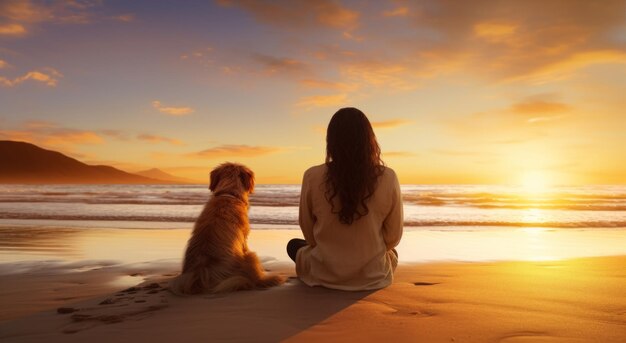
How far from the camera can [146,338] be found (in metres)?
2.83

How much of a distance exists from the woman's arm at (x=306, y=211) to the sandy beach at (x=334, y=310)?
54 centimetres

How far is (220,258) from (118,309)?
A: 97 cm

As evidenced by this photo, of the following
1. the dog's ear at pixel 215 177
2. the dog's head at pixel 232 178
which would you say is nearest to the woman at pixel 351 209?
the dog's head at pixel 232 178

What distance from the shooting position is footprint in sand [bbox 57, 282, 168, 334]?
10.5 feet

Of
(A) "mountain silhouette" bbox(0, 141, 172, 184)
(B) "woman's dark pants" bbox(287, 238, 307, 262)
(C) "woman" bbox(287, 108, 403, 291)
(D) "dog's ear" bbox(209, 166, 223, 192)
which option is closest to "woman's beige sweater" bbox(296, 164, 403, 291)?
(C) "woman" bbox(287, 108, 403, 291)

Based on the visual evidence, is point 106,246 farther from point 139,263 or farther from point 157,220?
point 157,220

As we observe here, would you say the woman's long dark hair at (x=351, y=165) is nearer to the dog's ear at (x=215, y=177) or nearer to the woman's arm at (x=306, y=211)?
the woman's arm at (x=306, y=211)

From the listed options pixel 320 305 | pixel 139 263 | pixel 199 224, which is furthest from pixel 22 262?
pixel 320 305

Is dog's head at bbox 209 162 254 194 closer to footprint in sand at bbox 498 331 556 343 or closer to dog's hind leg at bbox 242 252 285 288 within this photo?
dog's hind leg at bbox 242 252 285 288

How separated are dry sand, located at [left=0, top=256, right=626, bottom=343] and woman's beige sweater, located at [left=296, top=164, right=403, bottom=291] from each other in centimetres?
15

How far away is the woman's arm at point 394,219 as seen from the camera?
395 cm

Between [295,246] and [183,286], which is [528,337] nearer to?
[295,246]

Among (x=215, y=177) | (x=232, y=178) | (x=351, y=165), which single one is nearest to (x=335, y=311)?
(x=351, y=165)

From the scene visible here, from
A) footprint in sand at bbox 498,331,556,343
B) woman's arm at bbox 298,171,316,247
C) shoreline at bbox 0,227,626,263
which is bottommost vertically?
shoreline at bbox 0,227,626,263
